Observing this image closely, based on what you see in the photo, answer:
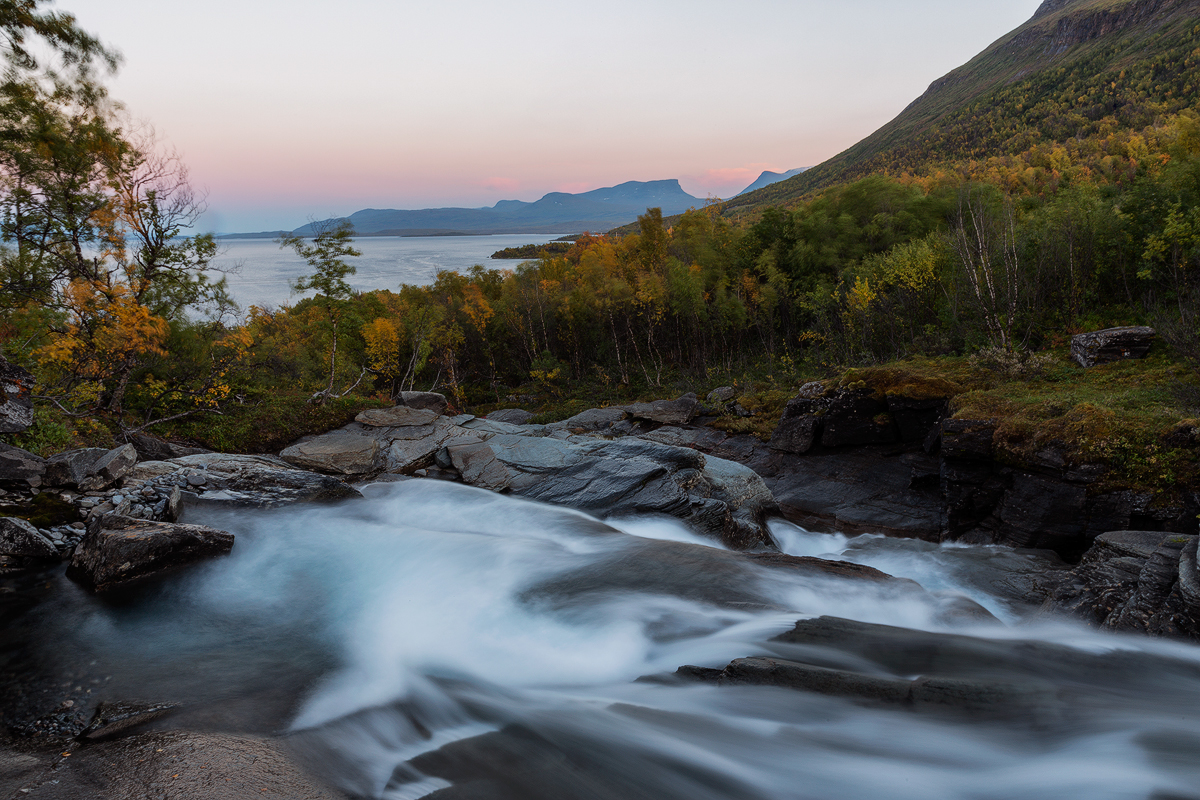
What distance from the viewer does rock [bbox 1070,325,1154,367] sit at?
45.9 feet

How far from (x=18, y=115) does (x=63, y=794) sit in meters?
13.5

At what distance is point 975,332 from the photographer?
63.6 ft

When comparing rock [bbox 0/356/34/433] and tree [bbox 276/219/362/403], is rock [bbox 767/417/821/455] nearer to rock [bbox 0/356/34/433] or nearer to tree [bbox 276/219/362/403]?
tree [bbox 276/219/362/403]

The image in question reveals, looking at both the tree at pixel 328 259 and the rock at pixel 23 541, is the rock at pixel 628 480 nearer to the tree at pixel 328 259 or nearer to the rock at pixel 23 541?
the rock at pixel 23 541

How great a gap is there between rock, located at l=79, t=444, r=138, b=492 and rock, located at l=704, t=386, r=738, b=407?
64.5ft

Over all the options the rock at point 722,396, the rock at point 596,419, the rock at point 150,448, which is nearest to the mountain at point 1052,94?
the rock at point 722,396

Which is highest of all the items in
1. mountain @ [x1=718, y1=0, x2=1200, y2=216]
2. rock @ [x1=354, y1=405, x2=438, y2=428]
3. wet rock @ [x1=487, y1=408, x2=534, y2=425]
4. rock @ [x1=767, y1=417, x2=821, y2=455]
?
mountain @ [x1=718, y1=0, x2=1200, y2=216]

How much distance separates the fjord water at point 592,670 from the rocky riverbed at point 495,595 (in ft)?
0.16

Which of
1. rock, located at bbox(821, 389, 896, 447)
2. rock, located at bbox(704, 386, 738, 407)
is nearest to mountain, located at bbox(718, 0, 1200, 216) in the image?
rock, located at bbox(704, 386, 738, 407)

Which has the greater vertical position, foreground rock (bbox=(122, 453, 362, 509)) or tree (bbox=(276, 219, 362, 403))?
tree (bbox=(276, 219, 362, 403))

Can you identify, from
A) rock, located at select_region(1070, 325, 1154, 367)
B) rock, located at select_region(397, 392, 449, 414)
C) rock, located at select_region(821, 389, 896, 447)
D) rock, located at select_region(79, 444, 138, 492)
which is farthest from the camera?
rock, located at select_region(397, 392, 449, 414)

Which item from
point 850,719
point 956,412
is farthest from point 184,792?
point 956,412

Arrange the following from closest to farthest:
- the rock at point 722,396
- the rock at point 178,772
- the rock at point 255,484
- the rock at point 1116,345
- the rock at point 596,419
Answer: the rock at point 178,772 < the rock at point 255,484 < the rock at point 1116,345 < the rock at point 722,396 < the rock at point 596,419

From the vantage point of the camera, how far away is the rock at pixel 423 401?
21.2 meters
